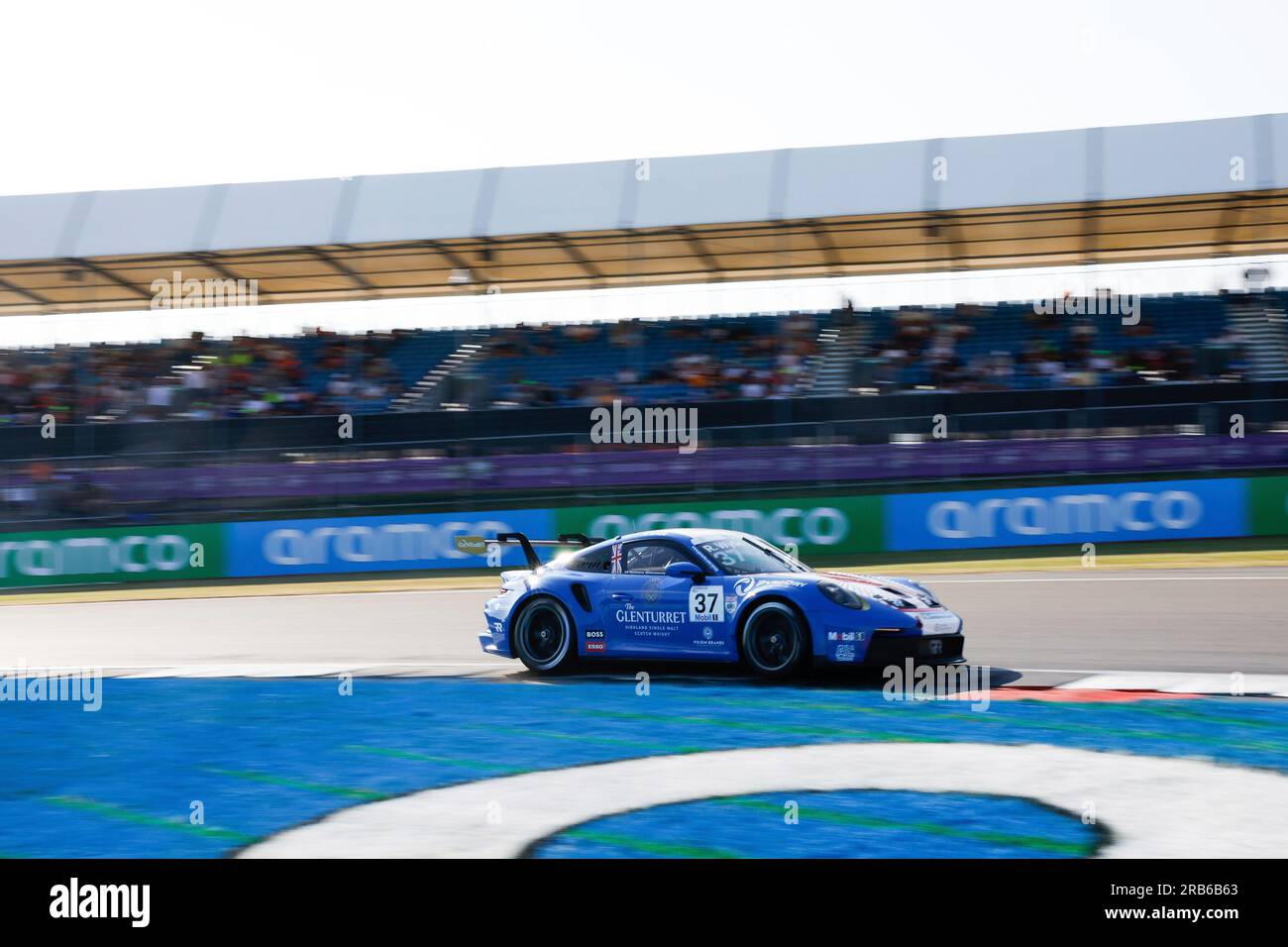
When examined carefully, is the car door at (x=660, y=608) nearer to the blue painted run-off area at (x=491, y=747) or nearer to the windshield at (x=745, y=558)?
the windshield at (x=745, y=558)

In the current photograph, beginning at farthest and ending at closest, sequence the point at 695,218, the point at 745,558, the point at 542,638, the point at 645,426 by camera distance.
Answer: the point at 695,218, the point at 645,426, the point at 542,638, the point at 745,558

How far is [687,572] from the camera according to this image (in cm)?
987

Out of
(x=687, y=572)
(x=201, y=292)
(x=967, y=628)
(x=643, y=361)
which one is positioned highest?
(x=201, y=292)

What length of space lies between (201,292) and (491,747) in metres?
22.2

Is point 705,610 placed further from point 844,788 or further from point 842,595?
point 844,788

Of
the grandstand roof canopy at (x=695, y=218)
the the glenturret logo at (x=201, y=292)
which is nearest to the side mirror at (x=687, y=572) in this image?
the grandstand roof canopy at (x=695, y=218)

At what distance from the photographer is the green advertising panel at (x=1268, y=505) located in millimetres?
19266

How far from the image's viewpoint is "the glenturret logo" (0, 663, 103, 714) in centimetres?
1045

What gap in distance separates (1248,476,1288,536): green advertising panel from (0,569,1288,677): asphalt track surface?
327cm

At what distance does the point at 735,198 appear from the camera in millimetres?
24016
